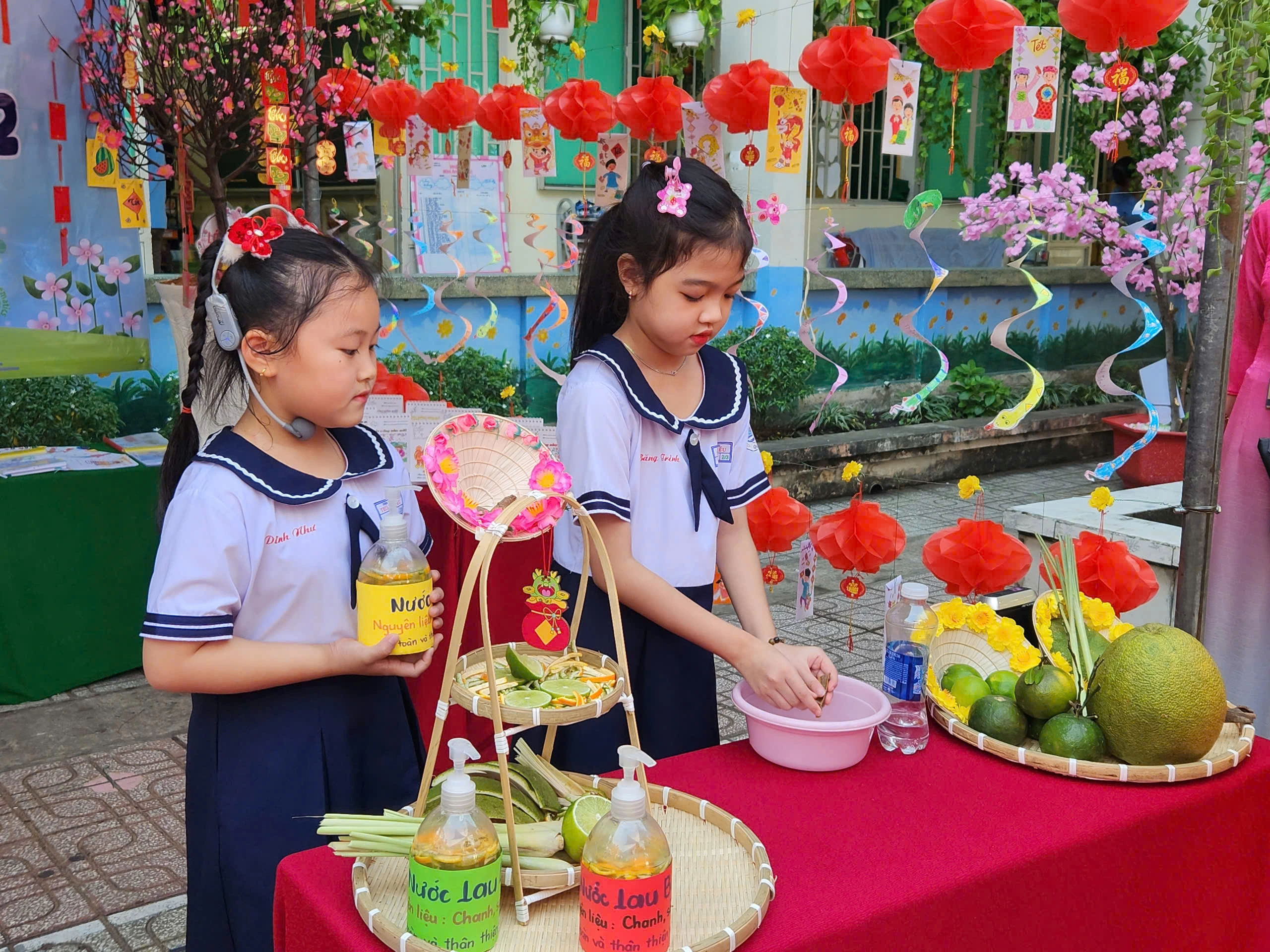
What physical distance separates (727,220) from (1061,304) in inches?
308

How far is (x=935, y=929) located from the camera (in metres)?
1.16

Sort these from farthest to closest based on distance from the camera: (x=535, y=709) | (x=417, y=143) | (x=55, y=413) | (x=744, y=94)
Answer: (x=417, y=143) → (x=55, y=413) → (x=744, y=94) → (x=535, y=709)

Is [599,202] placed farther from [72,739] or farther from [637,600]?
[637,600]

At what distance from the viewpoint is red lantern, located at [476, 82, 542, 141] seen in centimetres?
399

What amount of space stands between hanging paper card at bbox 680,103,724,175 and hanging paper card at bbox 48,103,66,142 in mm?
2066

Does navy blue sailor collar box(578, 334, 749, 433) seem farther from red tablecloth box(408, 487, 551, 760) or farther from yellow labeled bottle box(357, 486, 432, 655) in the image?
red tablecloth box(408, 487, 551, 760)

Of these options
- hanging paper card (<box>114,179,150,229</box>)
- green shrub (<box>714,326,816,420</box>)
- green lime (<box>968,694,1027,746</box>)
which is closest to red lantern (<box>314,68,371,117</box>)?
hanging paper card (<box>114,179,150,229</box>)

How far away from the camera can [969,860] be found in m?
1.22

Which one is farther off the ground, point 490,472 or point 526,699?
point 490,472

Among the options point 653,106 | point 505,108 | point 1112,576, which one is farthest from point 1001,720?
point 505,108

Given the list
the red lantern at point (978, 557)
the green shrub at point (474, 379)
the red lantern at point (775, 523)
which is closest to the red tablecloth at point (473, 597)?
the red lantern at point (775, 523)

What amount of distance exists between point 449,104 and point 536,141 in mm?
336

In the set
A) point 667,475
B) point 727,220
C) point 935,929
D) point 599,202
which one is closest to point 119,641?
point 599,202

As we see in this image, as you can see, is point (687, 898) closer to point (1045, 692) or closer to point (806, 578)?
point (1045, 692)
